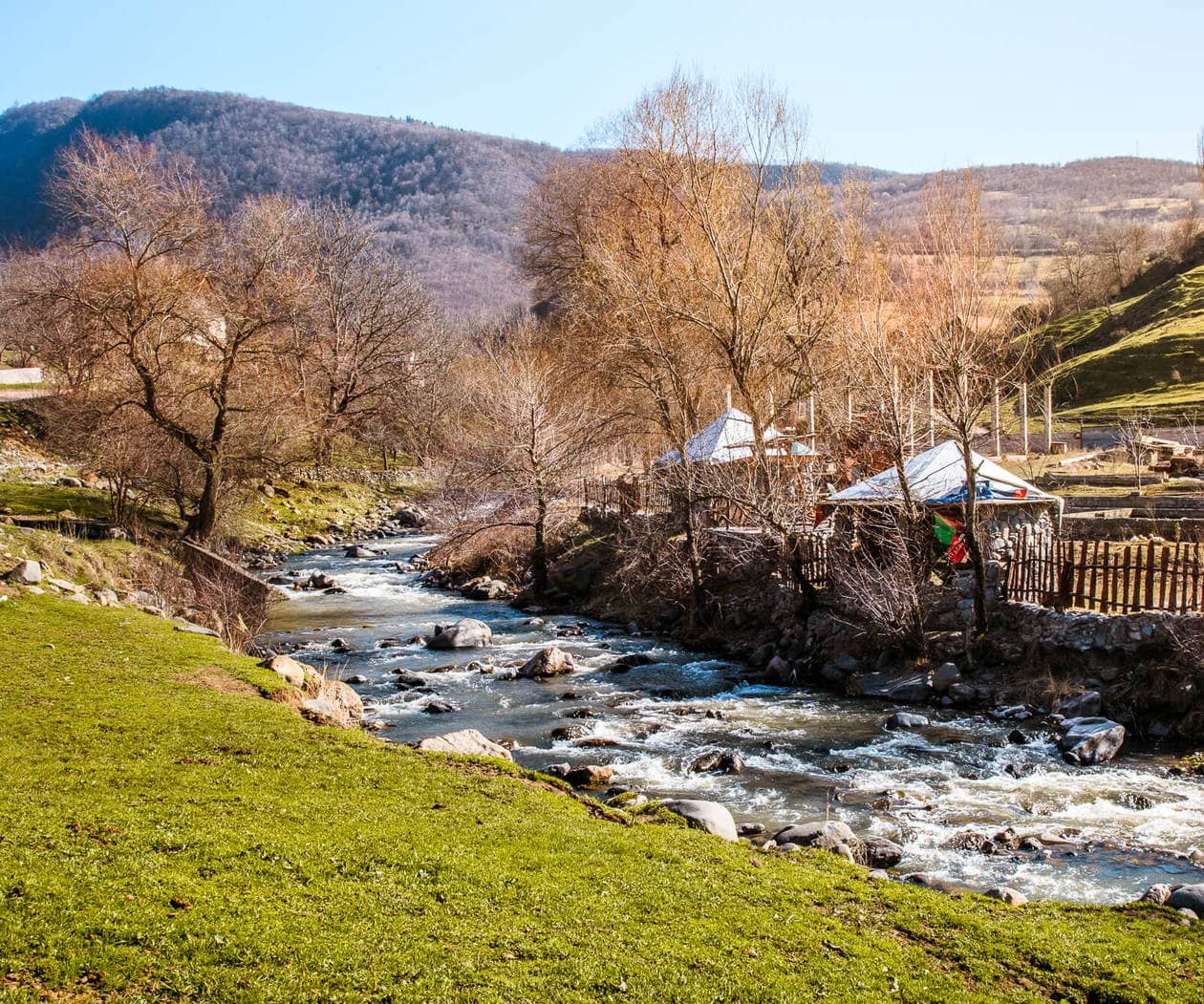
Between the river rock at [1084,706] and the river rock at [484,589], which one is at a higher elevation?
the river rock at [1084,706]

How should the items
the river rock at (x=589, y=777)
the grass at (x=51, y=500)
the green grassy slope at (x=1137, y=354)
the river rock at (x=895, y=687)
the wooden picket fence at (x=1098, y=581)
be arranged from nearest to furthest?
the river rock at (x=589, y=777), the wooden picket fence at (x=1098, y=581), the river rock at (x=895, y=687), the grass at (x=51, y=500), the green grassy slope at (x=1137, y=354)

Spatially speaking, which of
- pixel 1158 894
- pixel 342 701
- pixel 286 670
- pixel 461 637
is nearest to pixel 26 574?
pixel 286 670

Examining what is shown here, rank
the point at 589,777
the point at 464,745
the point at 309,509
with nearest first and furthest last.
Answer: the point at 464,745 → the point at 589,777 → the point at 309,509

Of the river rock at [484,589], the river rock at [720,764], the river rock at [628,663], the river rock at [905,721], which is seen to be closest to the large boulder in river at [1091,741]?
the river rock at [905,721]

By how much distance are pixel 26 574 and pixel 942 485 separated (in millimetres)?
18459

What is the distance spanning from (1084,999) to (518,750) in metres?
10.1

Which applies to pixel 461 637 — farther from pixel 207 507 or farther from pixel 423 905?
pixel 423 905

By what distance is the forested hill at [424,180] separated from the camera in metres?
146

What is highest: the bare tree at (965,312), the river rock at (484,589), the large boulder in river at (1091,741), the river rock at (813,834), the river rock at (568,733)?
the bare tree at (965,312)

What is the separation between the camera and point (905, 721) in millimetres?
17141

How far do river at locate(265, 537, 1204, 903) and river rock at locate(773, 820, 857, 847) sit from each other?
0.66 m

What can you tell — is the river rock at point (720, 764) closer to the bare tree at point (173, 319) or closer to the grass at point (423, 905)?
the grass at point (423, 905)

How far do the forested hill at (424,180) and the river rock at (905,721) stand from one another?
377 feet

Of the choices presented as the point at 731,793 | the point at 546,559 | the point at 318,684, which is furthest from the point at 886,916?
the point at 546,559
